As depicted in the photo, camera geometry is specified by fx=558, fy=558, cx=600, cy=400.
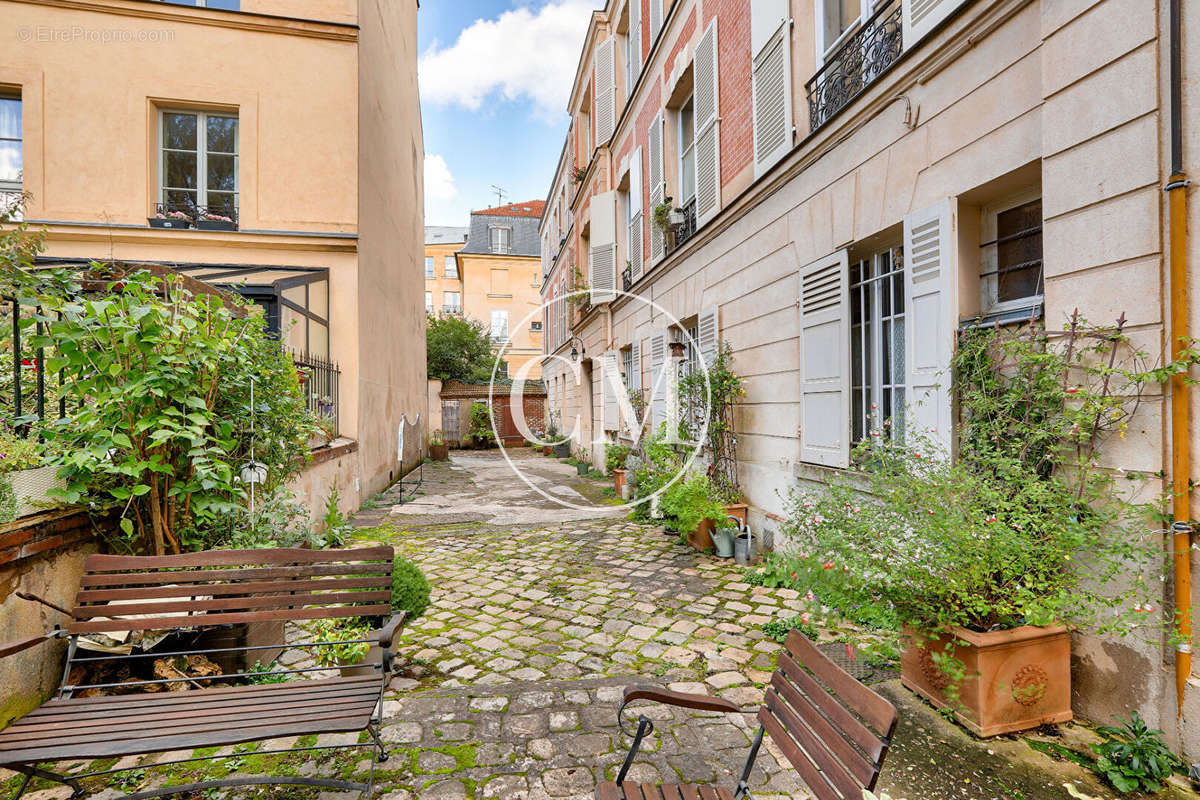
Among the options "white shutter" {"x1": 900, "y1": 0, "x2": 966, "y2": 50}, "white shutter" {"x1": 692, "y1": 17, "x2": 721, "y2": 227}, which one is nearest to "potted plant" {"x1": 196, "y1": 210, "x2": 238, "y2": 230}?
"white shutter" {"x1": 692, "y1": 17, "x2": 721, "y2": 227}

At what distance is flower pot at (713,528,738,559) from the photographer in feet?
18.6

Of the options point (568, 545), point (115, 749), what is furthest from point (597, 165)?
point (115, 749)

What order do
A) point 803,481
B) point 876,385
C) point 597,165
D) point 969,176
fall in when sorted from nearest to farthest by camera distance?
point 969,176, point 876,385, point 803,481, point 597,165

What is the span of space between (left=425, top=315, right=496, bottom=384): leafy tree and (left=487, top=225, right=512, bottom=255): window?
622cm

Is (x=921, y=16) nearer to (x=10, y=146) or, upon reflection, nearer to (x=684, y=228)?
(x=684, y=228)

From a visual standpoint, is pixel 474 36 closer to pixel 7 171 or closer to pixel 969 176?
pixel 7 171

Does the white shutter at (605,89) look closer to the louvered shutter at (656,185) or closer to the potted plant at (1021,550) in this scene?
the louvered shutter at (656,185)

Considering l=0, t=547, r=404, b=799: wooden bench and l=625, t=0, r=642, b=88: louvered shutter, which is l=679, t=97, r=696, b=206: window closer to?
l=625, t=0, r=642, b=88: louvered shutter

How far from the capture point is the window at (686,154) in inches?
320

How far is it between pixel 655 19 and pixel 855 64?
600cm

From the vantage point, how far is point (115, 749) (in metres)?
1.90

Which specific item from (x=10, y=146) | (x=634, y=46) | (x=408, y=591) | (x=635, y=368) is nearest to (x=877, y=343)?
(x=408, y=591)

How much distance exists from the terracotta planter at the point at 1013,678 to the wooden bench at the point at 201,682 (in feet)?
8.53

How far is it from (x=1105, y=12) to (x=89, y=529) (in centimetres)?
551
